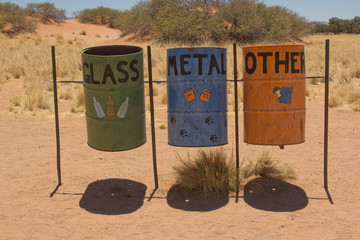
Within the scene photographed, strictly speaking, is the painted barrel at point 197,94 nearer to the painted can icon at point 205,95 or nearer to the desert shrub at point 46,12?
the painted can icon at point 205,95

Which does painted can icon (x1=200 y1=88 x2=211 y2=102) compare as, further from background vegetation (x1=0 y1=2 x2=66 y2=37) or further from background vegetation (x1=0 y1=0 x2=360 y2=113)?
background vegetation (x1=0 y1=2 x2=66 y2=37)

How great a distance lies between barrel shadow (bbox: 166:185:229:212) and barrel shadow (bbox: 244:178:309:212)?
31cm

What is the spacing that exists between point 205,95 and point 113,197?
1580 millimetres

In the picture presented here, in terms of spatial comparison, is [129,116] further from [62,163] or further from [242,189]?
[62,163]

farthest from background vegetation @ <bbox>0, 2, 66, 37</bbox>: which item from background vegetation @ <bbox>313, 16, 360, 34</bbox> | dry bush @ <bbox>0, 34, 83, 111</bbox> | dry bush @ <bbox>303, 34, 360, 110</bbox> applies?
background vegetation @ <bbox>313, 16, 360, 34</bbox>

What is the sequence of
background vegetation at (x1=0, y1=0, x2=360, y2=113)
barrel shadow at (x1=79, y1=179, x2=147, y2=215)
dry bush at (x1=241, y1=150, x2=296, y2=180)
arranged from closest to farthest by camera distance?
barrel shadow at (x1=79, y1=179, x2=147, y2=215) < dry bush at (x1=241, y1=150, x2=296, y2=180) < background vegetation at (x1=0, y1=0, x2=360, y2=113)

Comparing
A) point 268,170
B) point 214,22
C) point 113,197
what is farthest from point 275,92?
point 214,22

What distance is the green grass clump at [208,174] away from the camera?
452 centimetres

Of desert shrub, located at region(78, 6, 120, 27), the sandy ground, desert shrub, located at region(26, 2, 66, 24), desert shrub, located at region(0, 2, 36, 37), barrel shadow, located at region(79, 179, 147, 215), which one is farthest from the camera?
desert shrub, located at region(78, 6, 120, 27)

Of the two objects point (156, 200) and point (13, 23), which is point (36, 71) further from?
point (13, 23)

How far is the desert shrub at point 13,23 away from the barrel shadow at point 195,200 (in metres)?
31.4

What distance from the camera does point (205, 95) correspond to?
4156 mm

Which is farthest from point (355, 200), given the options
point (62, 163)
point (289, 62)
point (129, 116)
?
point (62, 163)

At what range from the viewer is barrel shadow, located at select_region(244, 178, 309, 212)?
13.7 feet
